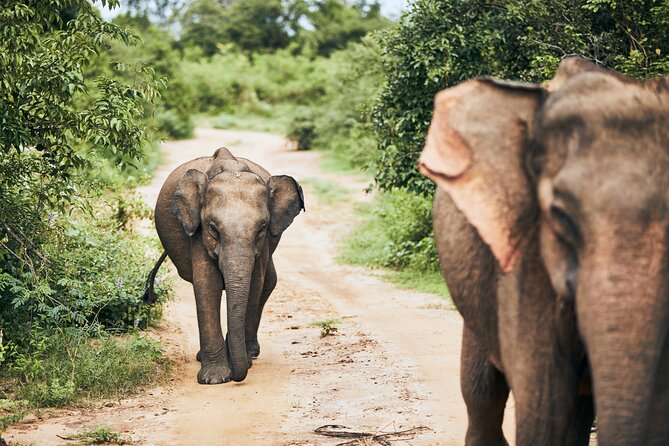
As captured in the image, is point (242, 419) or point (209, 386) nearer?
point (242, 419)

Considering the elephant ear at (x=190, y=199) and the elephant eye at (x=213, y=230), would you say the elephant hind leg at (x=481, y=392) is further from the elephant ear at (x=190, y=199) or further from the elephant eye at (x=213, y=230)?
the elephant ear at (x=190, y=199)

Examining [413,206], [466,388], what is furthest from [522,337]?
[413,206]

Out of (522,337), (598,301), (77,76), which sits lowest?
(522,337)

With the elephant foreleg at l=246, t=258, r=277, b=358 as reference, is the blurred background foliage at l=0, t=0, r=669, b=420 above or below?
above

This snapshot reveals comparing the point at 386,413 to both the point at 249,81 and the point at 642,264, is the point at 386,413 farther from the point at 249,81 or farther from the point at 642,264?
the point at 249,81

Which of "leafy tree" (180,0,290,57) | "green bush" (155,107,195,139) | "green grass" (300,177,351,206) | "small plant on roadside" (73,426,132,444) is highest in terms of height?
"leafy tree" (180,0,290,57)

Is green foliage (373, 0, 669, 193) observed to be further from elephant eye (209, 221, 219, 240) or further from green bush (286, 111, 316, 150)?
green bush (286, 111, 316, 150)

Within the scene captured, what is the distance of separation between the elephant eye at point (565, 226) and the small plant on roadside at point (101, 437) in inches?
155

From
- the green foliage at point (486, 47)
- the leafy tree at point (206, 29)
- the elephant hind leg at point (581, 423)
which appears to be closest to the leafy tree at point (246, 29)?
the leafy tree at point (206, 29)

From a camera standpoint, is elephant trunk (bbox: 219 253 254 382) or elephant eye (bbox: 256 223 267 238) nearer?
elephant trunk (bbox: 219 253 254 382)

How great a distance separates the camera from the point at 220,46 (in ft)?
162

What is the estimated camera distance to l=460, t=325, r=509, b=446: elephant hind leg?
5051 mm

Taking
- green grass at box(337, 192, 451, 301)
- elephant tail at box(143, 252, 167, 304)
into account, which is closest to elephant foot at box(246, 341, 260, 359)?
elephant tail at box(143, 252, 167, 304)

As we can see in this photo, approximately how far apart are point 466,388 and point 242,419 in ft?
9.15
